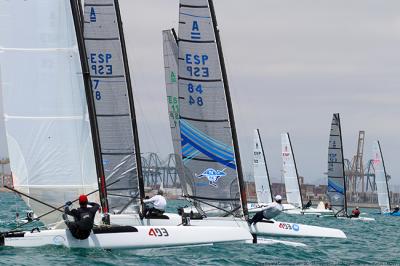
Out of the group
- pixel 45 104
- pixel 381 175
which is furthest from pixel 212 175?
pixel 381 175

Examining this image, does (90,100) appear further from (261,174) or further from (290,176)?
(290,176)

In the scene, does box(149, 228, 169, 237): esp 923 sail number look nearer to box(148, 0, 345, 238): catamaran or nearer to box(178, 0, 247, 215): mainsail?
box(148, 0, 345, 238): catamaran

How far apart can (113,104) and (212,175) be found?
3.18 metres

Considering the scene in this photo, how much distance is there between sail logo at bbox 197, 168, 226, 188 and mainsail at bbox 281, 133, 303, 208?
32719 millimetres

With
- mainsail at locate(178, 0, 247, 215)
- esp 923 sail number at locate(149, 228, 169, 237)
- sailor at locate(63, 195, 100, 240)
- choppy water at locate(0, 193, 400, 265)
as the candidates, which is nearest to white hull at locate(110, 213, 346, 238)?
mainsail at locate(178, 0, 247, 215)

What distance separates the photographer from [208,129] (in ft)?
70.4

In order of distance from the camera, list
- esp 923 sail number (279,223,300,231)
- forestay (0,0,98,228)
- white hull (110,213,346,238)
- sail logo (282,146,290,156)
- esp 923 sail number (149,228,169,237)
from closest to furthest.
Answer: esp 923 sail number (149,228,169,237), forestay (0,0,98,228), white hull (110,213,346,238), esp 923 sail number (279,223,300,231), sail logo (282,146,290,156)

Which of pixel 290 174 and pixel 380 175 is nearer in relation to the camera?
pixel 290 174

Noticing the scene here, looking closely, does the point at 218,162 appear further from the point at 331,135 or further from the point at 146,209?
the point at 331,135

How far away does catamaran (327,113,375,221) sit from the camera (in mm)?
45906

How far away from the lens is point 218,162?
21438mm

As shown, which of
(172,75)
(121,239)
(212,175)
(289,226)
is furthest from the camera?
(172,75)

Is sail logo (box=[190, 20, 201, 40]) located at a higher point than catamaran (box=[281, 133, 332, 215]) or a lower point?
higher

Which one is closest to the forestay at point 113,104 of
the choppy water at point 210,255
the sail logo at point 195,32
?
the sail logo at point 195,32
